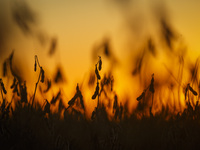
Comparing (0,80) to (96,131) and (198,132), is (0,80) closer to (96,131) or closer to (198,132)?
(96,131)

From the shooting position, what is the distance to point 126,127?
3.24 meters

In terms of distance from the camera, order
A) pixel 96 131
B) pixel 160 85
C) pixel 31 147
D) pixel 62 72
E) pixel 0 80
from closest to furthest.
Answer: pixel 31 147 → pixel 96 131 → pixel 0 80 → pixel 62 72 → pixel 160 85

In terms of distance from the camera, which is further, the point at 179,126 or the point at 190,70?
the point at 190,70

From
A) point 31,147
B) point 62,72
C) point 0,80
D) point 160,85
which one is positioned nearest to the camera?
point 31,147

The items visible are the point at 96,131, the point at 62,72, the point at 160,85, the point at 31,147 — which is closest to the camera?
the point at 31,147

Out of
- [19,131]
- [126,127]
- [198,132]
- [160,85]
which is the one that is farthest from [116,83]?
[19,131]

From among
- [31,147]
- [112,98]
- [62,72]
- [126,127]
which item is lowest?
[31,147]

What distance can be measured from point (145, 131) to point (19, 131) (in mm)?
982

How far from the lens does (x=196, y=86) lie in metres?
3.79

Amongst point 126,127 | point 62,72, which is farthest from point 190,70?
point 62,72

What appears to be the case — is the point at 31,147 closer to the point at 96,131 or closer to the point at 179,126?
the point at 96,131

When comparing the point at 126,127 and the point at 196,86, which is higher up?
the point at 196,86

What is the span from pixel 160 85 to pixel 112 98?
60cm

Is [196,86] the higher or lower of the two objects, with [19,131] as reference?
higher
